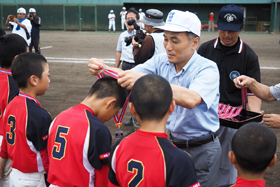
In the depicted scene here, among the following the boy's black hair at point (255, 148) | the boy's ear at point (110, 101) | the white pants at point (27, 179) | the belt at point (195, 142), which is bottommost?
the white pants at point (27, 179)

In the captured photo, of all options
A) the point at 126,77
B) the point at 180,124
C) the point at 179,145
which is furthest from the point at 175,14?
the point at 179,145

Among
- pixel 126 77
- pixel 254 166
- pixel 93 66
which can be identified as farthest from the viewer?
pixel 93 66

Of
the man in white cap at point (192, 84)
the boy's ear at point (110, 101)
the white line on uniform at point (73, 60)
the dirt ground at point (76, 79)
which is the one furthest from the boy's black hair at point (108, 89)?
the white line on uniform at point (73, 60)

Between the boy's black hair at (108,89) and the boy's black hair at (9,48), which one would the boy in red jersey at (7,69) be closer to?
the boy's black hair at (9,48)

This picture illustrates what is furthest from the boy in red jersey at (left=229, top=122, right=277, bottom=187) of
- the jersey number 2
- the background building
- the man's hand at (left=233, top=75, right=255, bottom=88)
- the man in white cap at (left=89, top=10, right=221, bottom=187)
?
the background building

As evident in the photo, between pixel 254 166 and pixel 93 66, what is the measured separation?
1516mm

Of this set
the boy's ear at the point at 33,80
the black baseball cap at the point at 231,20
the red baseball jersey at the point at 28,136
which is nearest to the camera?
the red baseball jersey at the point at 28,136

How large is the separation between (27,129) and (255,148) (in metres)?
1.96

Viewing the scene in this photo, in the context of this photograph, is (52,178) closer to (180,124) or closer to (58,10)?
(180,124)

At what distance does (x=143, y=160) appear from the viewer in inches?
77.1

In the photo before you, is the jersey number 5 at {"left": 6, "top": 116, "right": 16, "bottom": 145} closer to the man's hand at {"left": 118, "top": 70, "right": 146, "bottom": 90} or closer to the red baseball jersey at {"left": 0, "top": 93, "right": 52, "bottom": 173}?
the red baseball jersey at {"left": 0, "top": 93, "right": 52, "bottom": 173}

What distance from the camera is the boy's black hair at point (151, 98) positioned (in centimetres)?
200

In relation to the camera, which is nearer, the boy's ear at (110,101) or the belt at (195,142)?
the boy's ear at (110,101)

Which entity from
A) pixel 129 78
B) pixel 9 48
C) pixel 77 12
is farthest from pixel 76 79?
pixel 77 12
